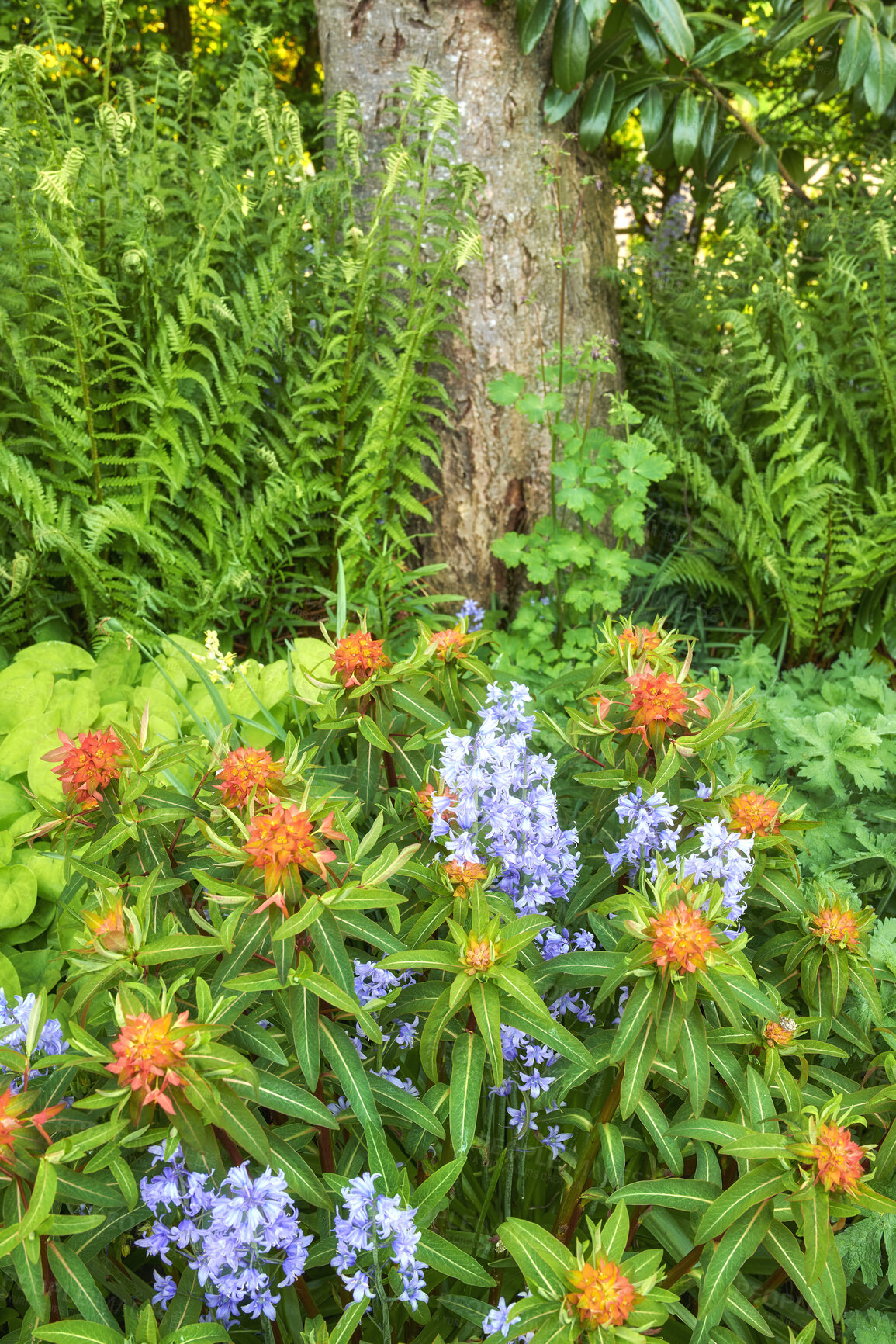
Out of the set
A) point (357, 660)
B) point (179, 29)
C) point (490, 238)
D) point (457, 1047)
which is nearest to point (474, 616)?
point (490, 238)

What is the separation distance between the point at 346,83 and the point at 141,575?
2034 mm

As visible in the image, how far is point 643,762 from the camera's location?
5.15 ft

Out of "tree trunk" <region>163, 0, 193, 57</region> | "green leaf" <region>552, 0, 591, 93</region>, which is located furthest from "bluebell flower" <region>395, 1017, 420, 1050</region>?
"tree trunk" <region>163, 0, 193, 57</region>

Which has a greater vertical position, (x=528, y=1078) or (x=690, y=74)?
(x=690, y=74)

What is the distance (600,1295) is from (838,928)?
0.68m

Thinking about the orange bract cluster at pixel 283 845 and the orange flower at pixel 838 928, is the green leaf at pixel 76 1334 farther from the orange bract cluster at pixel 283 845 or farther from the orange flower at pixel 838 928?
the orange flower at pixel 838 928

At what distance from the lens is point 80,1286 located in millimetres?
1018

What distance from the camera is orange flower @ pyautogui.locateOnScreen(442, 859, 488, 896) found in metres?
1.23

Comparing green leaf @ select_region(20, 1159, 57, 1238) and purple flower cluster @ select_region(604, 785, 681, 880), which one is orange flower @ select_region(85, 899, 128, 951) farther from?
purple flower cluster @ select_region(604, 785, 681, 880)

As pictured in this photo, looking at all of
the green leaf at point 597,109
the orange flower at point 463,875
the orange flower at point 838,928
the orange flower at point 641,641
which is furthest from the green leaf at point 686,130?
the orange flower at point 463,875

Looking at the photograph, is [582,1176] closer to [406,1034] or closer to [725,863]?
[406,1034]

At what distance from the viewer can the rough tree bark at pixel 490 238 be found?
3037 mm

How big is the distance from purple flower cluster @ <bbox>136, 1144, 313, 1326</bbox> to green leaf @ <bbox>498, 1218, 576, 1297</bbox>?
264 mm

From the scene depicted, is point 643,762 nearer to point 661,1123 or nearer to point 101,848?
point 661,1123
